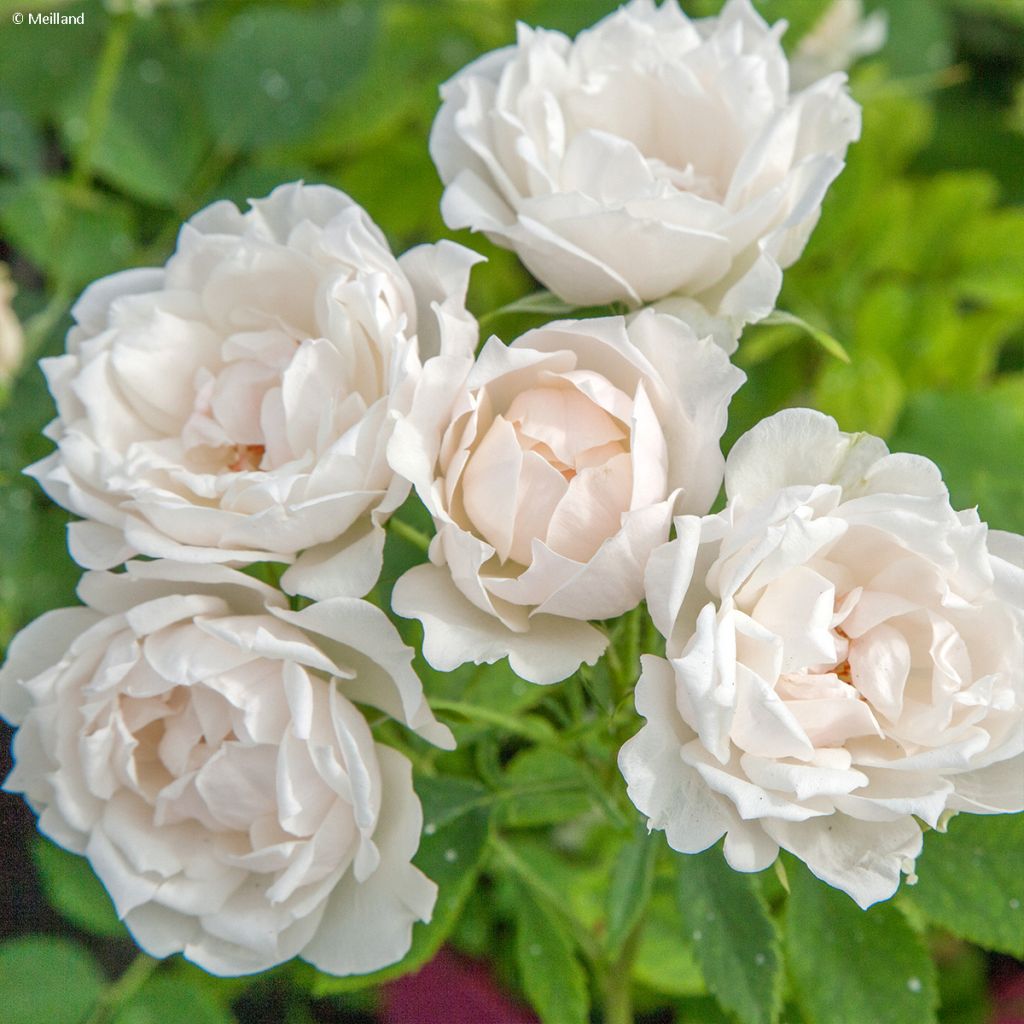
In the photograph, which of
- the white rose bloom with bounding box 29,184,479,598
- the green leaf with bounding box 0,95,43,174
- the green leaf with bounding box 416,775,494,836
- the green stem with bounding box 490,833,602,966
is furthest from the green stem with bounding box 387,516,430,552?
the green leaf with bounding box 0,95,43,174

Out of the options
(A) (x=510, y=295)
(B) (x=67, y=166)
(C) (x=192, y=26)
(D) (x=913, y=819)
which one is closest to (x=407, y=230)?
(A) (x=510, y=295)

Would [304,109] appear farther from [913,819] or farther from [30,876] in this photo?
[913,819]

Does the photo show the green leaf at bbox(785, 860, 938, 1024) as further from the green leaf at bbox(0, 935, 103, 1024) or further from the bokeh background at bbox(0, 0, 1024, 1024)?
the green leaf at bbox(0, 935, 103, 1024)

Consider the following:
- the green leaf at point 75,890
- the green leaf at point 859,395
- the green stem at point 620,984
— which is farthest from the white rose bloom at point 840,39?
the green leaf at point 75,890

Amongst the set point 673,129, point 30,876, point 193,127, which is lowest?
point 30,876

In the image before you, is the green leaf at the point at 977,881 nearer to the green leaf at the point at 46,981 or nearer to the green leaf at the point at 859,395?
the green leaf at the point at 859,395

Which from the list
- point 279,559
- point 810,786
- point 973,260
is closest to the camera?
point 810,786

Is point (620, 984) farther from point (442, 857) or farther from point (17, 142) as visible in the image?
point (17, 142)
